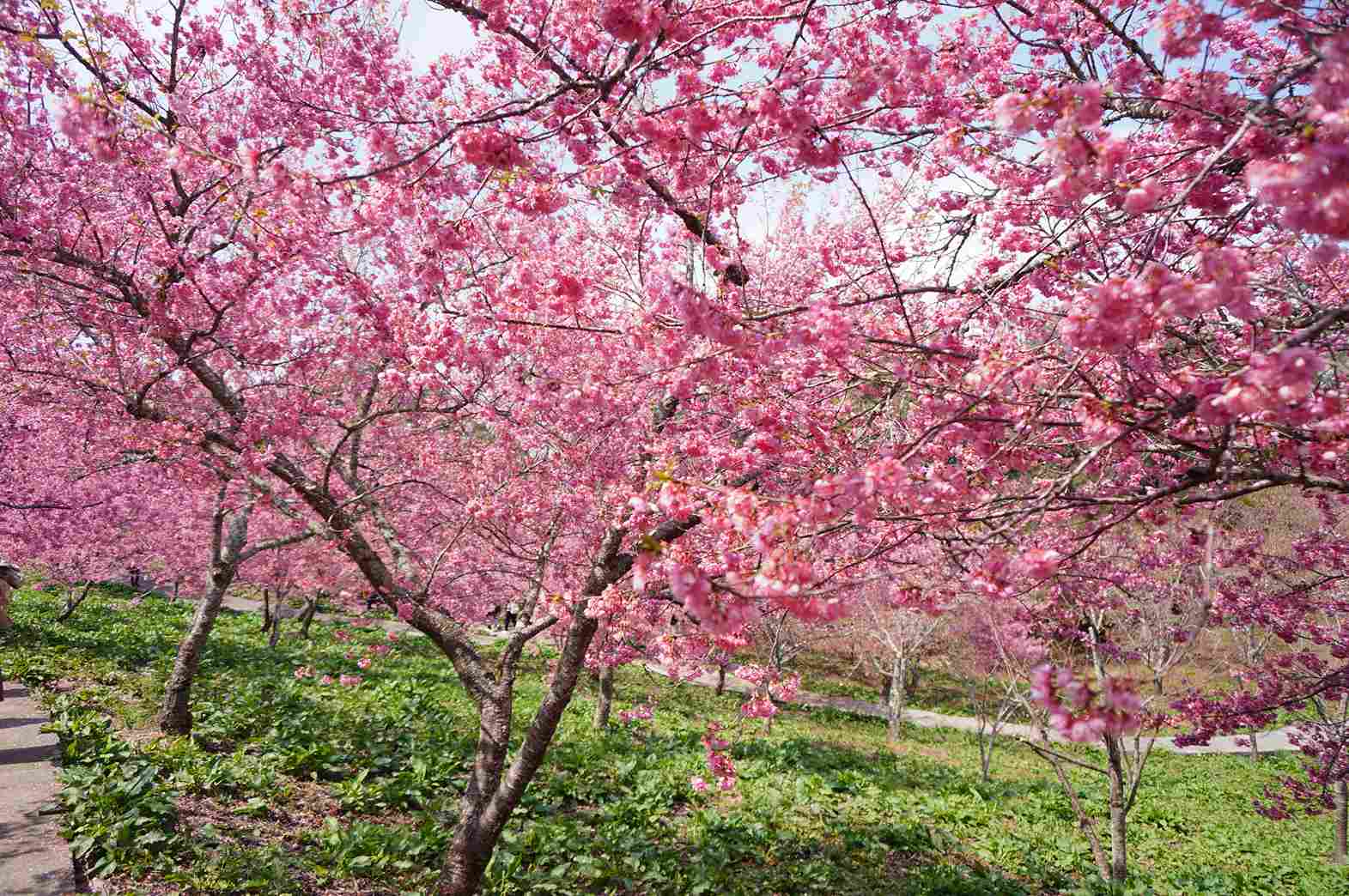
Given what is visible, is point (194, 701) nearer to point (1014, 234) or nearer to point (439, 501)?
point (439, 501)

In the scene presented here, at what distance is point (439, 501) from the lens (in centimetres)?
1212

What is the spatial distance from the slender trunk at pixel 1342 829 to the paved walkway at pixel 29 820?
15.5 metres

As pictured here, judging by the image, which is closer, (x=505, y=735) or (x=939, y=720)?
(x=505, y=735)

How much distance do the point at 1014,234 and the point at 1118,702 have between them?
151 inches

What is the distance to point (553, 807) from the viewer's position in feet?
26.1

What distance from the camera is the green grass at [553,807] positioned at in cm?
568

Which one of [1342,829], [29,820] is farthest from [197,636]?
[1342,829]

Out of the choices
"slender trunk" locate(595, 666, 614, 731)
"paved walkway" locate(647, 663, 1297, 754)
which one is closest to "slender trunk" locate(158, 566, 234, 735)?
"slender trunk" locate(595, 666, 614, 731)

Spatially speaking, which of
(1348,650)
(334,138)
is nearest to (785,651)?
(1348,650)

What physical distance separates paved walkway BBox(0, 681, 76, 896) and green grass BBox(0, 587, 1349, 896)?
19 cm

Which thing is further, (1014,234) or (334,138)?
(334,138)

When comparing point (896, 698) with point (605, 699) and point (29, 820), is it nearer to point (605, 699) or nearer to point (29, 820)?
point (605, 699)

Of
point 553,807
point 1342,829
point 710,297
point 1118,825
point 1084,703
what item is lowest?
point 553,807

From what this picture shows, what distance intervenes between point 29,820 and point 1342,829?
55.0ft
